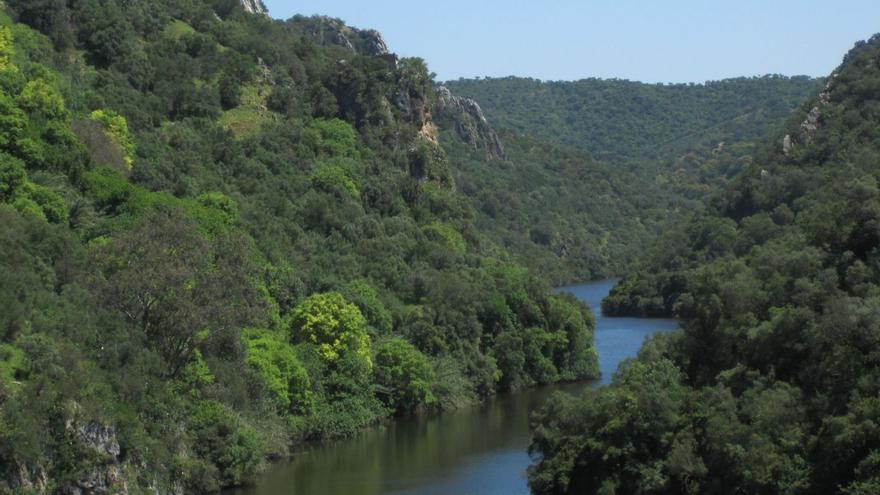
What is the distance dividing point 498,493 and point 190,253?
19237 mm

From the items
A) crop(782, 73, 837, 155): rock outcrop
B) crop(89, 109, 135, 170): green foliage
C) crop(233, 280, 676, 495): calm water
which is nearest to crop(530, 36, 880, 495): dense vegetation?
crop(233, 280, 676, 495): calm water

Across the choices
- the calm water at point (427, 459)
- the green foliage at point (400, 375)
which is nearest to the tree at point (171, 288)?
the calm water at point (427, 459)

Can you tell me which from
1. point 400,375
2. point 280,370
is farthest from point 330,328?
point 280,370

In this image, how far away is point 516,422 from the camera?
297 ft

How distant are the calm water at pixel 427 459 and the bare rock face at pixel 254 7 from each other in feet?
216

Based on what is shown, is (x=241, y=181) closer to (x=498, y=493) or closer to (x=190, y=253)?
(x=190, y=253)

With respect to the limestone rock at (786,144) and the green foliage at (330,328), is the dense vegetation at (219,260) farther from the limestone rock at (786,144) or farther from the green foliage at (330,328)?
the limestone rock at (786,144)

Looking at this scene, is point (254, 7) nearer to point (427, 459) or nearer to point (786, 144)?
point (786, 144)

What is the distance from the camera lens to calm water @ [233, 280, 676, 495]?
7038cm

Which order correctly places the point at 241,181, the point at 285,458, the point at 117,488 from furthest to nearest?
the point at 241,181
the point at 285,458
the point at 117,488

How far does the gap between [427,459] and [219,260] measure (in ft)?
50.8

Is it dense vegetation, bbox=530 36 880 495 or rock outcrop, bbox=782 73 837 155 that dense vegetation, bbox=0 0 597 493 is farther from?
rock outcrop, bbox=782 73 837 155

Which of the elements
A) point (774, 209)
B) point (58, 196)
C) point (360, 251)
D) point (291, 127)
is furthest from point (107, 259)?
point (774, 209)

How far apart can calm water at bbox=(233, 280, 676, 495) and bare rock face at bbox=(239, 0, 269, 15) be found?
66.0 meters
